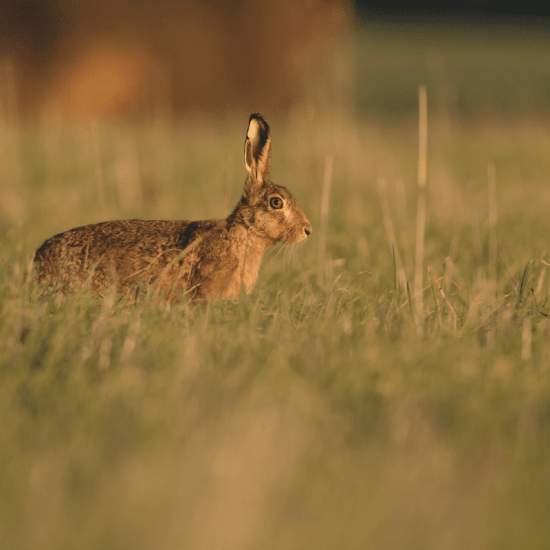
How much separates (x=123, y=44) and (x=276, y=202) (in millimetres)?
7888

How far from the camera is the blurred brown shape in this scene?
10516mm

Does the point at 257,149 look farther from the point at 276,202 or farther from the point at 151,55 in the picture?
the point at 151,55

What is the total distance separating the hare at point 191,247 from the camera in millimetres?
3545

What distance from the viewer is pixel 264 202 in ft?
13.1

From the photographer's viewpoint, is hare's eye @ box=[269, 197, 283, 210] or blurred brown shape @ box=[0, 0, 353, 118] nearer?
hare's eye @ box=[269, 197, 283, 210]

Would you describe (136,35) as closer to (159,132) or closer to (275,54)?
(275,54)

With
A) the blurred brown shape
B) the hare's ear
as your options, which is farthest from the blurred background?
the hare's ear

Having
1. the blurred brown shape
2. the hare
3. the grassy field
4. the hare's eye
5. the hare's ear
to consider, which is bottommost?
the grassy field

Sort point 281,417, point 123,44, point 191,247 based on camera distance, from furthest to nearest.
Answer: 1. point 123,44
2. point 191,247
3. point 281,417

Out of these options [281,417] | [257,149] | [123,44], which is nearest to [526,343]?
[281,417]

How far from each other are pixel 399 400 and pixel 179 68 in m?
→ 10.3

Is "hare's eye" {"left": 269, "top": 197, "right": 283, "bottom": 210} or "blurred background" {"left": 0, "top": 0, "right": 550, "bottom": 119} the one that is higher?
"blurred background" {"left": 0, "top": 0, "right": 550, "bottom": 119}

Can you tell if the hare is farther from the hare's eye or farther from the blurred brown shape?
the blurred brown shape

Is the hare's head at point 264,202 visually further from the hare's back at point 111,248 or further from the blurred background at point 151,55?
the blurred background at point 151,55
